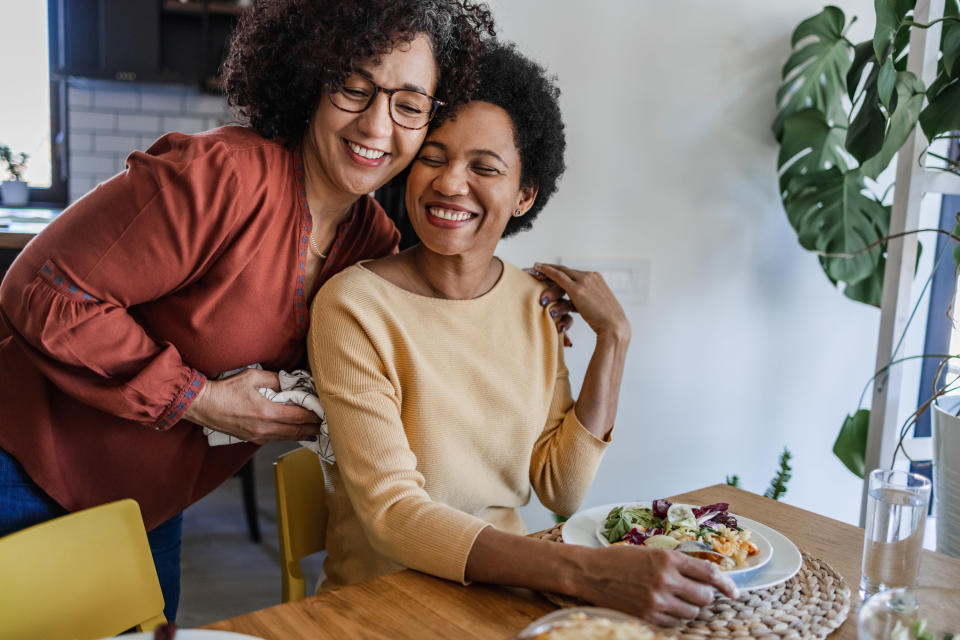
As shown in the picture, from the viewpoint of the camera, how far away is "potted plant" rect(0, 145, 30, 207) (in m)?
3.97

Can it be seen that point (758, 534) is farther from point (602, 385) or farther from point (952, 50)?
point (952, 50)

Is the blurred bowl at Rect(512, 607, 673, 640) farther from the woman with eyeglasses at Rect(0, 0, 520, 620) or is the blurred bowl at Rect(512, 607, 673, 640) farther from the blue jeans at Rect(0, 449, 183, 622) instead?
the blue jeans at Rect(0, 449, 183, 622)

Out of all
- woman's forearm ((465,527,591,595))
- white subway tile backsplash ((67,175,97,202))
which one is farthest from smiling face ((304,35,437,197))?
white subway tile backsplash ((67,175,97,202))

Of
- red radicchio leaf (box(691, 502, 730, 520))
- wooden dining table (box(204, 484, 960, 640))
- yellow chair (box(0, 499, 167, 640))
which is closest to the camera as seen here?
wooden dining table (box(204, 484, 960, 640))

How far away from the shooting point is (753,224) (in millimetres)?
2539

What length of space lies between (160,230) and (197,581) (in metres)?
1.97

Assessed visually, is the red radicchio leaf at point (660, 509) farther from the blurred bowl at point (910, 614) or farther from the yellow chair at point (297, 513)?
the yellow chair at point (297, 513)

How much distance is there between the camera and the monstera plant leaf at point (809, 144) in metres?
2.32

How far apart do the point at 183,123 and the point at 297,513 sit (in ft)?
11.2

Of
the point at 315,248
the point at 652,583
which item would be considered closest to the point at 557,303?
the point at 315,248

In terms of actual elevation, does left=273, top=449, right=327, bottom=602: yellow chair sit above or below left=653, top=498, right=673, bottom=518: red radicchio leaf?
below

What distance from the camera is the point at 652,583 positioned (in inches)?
39.0

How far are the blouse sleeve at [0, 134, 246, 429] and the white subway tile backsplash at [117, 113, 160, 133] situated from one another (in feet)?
10.8


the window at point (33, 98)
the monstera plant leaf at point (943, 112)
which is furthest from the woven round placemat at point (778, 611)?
the window at point (33, 98)
